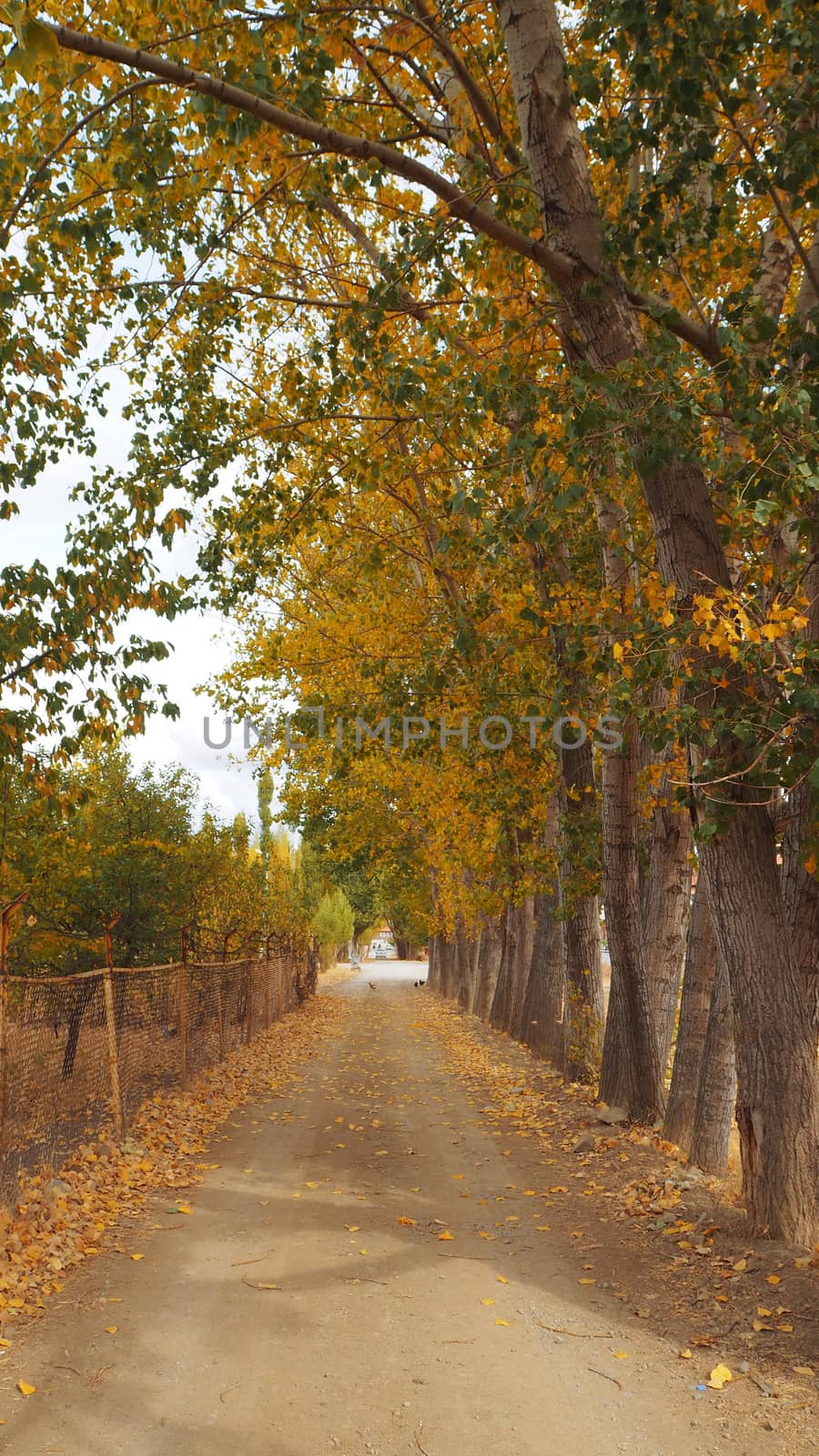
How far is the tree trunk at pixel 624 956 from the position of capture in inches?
403

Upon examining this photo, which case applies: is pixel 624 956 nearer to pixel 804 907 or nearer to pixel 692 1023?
pixel 692 1023

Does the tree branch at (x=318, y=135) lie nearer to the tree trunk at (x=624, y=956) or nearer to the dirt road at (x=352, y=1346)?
the tree trunk at (x=624, y=956)

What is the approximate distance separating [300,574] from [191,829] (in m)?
6.69

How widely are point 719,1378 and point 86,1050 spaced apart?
6.04m

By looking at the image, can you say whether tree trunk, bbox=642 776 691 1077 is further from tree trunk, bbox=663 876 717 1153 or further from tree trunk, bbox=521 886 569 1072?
tree trunk, bbox=521 886 569 1072

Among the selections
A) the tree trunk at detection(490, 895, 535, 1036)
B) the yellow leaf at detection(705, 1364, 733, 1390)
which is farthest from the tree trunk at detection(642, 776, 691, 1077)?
the tree trunk at detection(490, 895, 535, 1036)

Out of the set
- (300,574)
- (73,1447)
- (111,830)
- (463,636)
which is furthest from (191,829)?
(73,1447)

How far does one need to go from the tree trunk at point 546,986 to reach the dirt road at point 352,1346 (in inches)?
306

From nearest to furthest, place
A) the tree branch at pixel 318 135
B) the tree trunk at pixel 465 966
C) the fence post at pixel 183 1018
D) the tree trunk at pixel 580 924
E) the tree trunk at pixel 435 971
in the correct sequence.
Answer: the tree branch at pixel 318 135, the fence post at pixel 183 1018, the tree trunk at pixel 580 924, the tree trunk at pixel 465 966, the tree trunk at pixel 435 971

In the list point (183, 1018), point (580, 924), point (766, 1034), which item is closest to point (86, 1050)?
point (183, 1018)

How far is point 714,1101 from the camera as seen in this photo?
844cm

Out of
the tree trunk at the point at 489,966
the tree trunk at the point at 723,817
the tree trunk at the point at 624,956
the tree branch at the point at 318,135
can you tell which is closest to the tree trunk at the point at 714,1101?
the tree trunk at the point at 624,956

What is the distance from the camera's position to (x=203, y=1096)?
12.0 m

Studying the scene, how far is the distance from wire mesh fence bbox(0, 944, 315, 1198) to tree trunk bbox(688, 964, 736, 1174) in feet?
16.2
